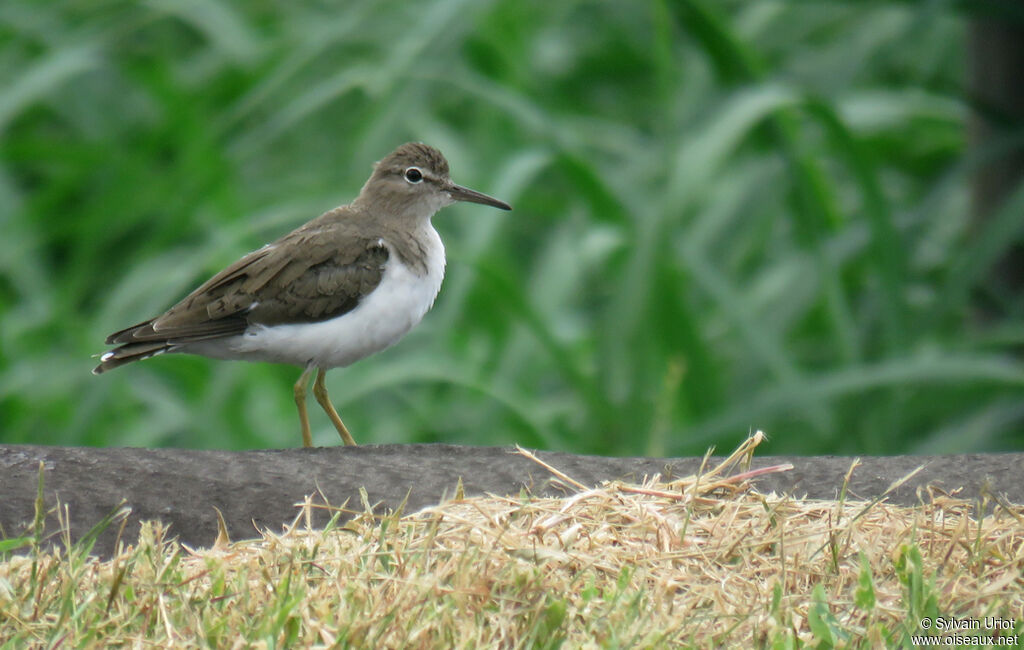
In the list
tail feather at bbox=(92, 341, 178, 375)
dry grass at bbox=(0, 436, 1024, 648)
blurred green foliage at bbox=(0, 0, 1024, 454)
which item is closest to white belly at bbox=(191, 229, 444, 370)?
tail feather at bbox=(92, 341, 178, 375)

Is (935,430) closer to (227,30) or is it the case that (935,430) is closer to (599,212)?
(599,212)

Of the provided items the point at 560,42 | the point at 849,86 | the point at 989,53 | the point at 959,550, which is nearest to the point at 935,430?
the point at 989,53

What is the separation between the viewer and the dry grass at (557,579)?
2861 mm

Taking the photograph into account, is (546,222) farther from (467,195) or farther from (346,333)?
(346,333)

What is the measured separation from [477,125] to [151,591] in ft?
16.6

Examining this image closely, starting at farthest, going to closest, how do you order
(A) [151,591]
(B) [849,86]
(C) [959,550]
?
(B) [849,86]
(C) [959,550]
(A) [151,591]

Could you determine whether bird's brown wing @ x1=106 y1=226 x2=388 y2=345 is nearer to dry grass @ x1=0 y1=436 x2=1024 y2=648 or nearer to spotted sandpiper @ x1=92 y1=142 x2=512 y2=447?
spotted sandpiper @ x1=92 y1=142 x2=512 y2=447

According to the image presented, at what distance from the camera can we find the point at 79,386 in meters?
6.75

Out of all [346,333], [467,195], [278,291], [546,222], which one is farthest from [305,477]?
[546,222]

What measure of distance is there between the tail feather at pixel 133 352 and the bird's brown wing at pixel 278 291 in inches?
1.0

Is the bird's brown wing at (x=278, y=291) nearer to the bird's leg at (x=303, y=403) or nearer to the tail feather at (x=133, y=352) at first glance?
the tail feather at (x=133, y=352)

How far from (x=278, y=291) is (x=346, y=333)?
0.27 metres

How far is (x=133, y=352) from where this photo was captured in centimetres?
457

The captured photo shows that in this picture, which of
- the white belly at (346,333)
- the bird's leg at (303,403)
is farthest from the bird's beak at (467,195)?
the bird's leg at (303,403)
